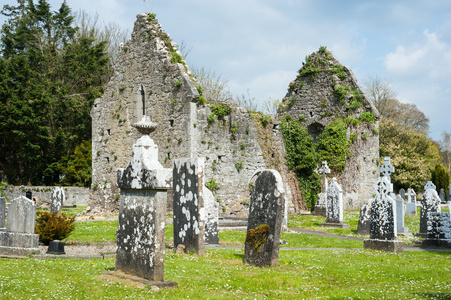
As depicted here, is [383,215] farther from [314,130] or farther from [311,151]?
[314,130]

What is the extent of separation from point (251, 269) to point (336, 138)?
1894 centimetres

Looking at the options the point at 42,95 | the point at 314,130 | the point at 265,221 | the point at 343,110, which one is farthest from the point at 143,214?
the point at 42,95

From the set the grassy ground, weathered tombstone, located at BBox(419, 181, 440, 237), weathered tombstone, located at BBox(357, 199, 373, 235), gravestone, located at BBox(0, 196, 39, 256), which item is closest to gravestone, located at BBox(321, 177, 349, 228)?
weathered tombstone, located at BBox(357, 199, 373, 235)

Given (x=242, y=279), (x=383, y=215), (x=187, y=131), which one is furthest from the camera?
(x=187, y=131)

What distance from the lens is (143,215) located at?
7.70 meters

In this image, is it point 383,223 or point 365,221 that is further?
point 365,221

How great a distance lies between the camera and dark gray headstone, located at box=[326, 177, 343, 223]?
1936cm

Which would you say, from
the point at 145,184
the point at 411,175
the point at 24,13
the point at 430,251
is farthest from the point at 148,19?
the point at 411,175

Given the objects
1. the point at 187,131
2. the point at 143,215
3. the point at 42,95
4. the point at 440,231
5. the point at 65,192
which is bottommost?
the point at 440,231

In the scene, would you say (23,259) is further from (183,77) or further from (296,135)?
(296,135)

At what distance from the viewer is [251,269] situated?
9.56 meters

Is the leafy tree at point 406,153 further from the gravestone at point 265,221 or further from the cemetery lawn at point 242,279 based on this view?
the gravestone at point 265,221

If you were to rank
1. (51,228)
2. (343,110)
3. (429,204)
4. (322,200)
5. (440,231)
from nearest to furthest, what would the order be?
(51,228), (440,231), (429,204), (322,200), (343,110)

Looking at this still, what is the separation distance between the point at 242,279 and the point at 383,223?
574cm
